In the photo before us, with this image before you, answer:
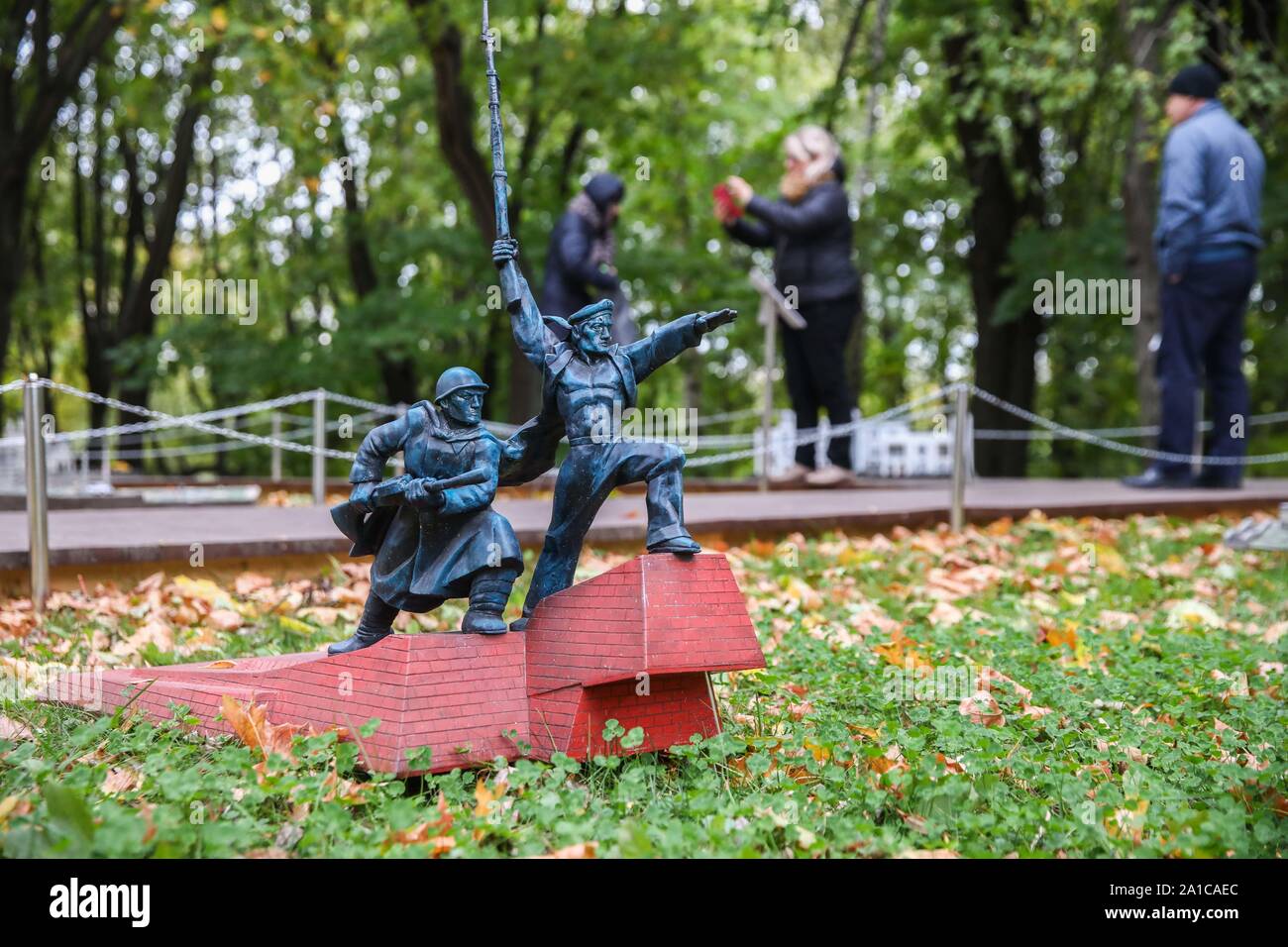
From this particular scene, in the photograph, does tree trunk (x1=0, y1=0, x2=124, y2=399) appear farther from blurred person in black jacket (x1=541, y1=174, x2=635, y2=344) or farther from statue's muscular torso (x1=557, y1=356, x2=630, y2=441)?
statue's muscular torso (x1=557, y1=356, x2=630, y2=441)

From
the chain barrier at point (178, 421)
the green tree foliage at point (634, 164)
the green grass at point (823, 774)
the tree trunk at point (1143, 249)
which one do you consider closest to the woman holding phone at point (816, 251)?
the green tree foliage at point (634, 164)

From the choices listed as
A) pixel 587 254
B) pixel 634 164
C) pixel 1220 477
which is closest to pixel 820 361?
pixel 587 254

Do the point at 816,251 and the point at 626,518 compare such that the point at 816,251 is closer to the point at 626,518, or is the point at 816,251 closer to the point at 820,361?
the point at 820,361

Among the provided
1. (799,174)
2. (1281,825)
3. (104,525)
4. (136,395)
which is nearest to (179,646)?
(104,525)

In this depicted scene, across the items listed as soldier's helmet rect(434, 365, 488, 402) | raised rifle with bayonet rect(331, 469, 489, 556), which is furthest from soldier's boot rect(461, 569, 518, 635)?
soldier's helmet rect(434, 365, 488, 402)

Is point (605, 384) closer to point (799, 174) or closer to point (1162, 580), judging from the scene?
point (1162, 580)

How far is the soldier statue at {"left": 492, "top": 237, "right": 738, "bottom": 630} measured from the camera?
303 cm

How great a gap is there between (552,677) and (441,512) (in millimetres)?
502

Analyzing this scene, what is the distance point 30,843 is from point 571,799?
1.06 meters

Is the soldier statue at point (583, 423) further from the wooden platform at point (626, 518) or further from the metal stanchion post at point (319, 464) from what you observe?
the metal stanchion post at point (319, 464)

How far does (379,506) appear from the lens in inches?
117

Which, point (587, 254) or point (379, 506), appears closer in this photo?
point (379, 506)

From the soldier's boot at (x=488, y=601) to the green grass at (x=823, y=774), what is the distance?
375 millimetres

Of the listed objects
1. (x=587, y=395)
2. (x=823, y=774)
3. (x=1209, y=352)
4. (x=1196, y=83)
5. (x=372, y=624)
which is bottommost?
(x=823, y=774)
